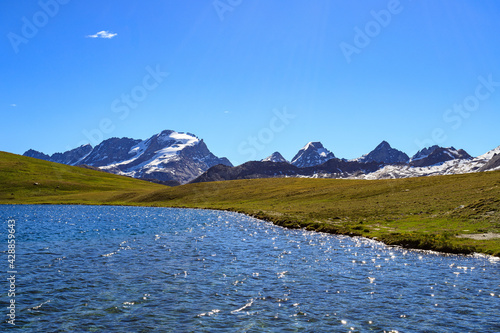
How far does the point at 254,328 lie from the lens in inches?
700

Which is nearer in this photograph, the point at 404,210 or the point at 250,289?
the point at 250,289

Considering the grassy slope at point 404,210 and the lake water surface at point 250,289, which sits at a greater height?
the grassy slope at point 404,210

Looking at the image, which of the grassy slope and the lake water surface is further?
the grassy slope

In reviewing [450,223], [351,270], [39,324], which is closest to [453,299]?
[351,270]

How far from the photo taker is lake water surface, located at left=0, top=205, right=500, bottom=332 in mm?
18438

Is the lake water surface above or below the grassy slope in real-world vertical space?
below

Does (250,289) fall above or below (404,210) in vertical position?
below

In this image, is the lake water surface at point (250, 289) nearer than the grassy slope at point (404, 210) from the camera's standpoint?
Yes

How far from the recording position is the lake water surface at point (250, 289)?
18438mm

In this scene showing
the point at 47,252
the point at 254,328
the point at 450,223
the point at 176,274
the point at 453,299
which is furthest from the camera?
the point at 450,223

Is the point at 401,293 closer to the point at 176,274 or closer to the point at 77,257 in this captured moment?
the point at 176,274

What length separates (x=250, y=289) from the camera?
81.2 ft

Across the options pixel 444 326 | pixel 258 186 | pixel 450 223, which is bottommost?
pixel 444 326

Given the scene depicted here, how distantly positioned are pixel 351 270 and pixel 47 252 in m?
29.1
